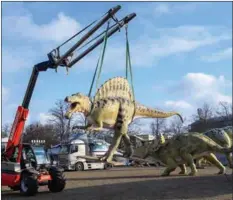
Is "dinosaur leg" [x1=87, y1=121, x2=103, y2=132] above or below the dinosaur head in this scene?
below

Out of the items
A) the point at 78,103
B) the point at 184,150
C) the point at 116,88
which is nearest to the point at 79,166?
the point at 184,150

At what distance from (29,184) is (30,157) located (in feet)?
4.40

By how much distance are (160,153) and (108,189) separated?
7702 mm

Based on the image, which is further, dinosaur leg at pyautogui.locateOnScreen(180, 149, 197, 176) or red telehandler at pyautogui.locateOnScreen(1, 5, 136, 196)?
dinosaur leg at pyautogui.locateOnScreen(180, 149, 197, 176)

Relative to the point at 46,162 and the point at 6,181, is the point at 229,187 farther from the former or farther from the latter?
the point at 6,181

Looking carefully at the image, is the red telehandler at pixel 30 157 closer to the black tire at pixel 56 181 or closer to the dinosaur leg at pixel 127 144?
the black tire at pixel 56 181

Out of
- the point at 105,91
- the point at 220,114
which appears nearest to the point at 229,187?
the point at 105,91

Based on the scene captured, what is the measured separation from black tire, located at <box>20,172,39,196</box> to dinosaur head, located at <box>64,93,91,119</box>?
275cm

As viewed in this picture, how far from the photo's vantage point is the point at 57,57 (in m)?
16.1

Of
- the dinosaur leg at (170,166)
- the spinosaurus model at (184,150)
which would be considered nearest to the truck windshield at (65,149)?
the spinosaurus model at (184,150)

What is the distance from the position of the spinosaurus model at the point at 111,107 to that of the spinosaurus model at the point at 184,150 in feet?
15.7

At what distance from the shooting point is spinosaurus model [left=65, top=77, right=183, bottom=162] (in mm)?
13992

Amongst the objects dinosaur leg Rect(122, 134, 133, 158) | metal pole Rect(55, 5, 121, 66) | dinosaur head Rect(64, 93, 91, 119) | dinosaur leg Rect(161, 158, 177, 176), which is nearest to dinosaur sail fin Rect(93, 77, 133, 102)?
dinosaur head Rect(64, 93, 91, 119)

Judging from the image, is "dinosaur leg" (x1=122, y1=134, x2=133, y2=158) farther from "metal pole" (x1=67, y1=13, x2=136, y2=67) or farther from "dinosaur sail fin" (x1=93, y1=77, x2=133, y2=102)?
"metal pole" (x1=67, y1=13, x2=136, y2=67)
